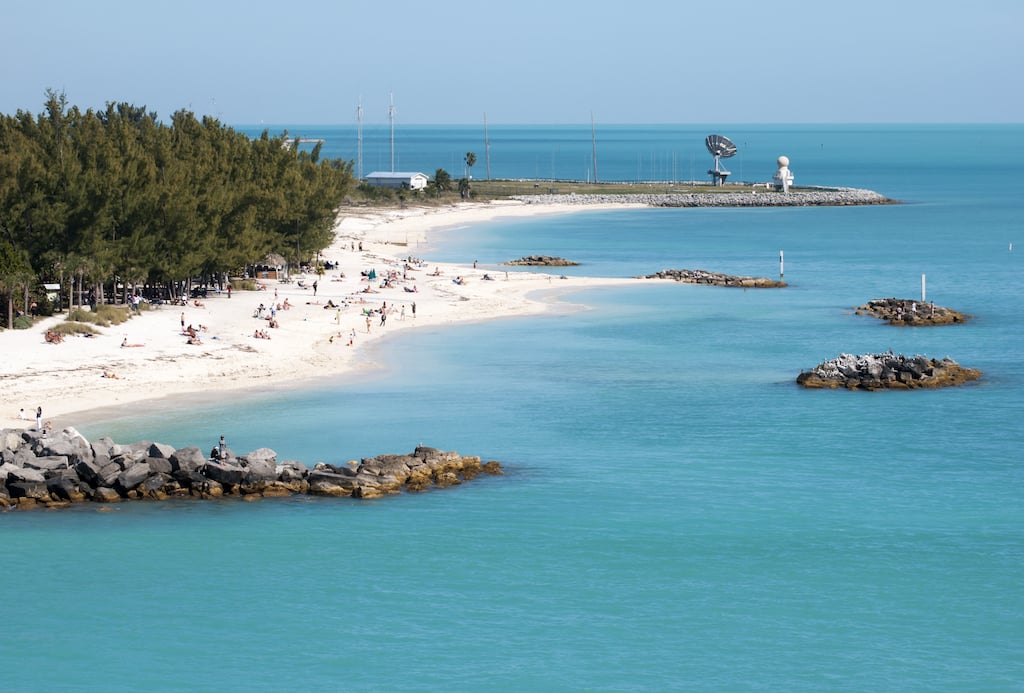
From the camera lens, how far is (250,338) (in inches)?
2611

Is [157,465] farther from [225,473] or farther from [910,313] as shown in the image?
[910,313]

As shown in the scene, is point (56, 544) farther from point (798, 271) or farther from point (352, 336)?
point (798, 271)

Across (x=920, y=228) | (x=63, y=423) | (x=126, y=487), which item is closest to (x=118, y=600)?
(x=126, y=487)

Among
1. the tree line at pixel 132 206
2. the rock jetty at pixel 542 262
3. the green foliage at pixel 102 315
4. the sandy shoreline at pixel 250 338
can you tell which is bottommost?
the sandy shoreline at pixel 250 338

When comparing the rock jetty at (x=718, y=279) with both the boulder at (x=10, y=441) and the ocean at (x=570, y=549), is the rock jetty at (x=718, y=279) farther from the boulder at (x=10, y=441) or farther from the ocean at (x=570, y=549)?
the boulder at (x=10, y=441)

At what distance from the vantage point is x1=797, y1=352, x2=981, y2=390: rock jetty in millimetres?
60781

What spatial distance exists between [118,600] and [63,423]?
636 inches

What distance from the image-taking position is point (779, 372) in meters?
64.8

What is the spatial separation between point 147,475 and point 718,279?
68.8 m

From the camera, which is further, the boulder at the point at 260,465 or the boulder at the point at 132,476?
the boulder at the point at 260,465

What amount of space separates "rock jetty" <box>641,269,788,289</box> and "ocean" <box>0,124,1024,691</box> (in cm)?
3573

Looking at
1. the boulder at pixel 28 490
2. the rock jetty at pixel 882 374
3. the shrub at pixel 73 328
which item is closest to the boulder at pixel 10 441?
the boulder at pixel 28 490

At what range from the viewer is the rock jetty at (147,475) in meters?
41.2

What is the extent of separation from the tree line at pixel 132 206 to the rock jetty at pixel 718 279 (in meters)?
Answer: 28.8
